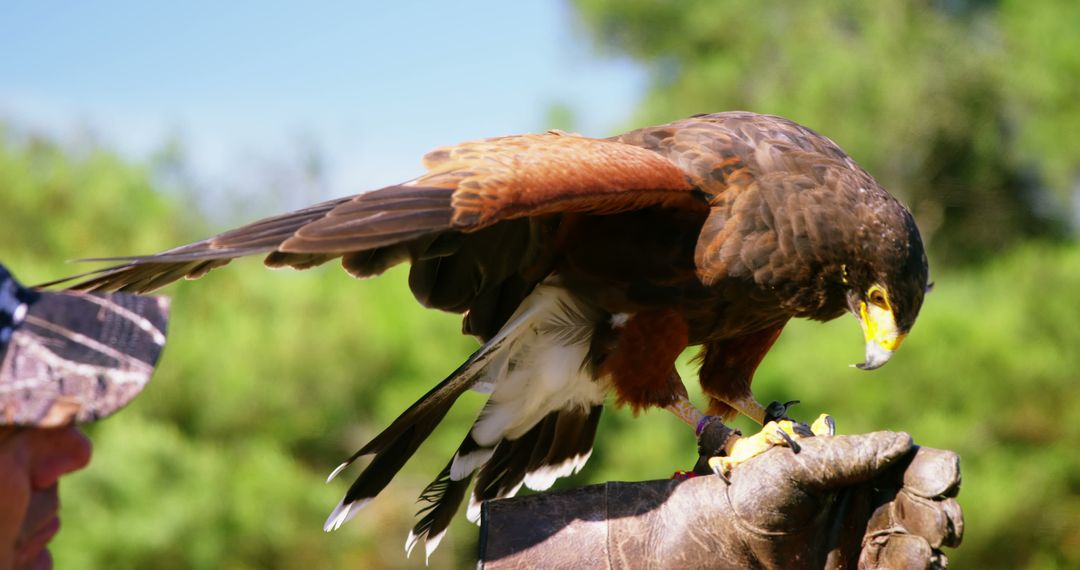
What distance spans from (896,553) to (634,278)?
113cm

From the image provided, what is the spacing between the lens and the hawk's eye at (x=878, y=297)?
3020 millimetres

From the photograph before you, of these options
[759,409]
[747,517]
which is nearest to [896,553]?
[747,517]

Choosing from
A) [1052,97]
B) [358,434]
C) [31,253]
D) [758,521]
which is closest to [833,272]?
[758,521]

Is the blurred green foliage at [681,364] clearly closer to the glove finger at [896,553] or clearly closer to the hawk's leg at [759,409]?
the hawk's leg at [759,409]

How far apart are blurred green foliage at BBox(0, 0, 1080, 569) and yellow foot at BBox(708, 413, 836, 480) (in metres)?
4.65

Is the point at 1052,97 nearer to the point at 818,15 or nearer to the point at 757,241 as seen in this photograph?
the point at 818,15

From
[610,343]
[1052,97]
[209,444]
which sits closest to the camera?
[610,343]

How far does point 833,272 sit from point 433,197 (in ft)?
4.05

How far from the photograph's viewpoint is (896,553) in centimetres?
233

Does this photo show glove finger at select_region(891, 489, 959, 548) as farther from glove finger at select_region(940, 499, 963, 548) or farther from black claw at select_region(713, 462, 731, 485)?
black claw at select_region(713, 462, 731, 485)

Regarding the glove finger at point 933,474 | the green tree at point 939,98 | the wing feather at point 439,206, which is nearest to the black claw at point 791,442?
the glove finger at point 933,474

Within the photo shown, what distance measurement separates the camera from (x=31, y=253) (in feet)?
37.9

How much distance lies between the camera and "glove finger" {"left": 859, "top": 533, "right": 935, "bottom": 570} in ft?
7.50

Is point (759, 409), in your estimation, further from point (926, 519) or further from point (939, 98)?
point (939, 98)
